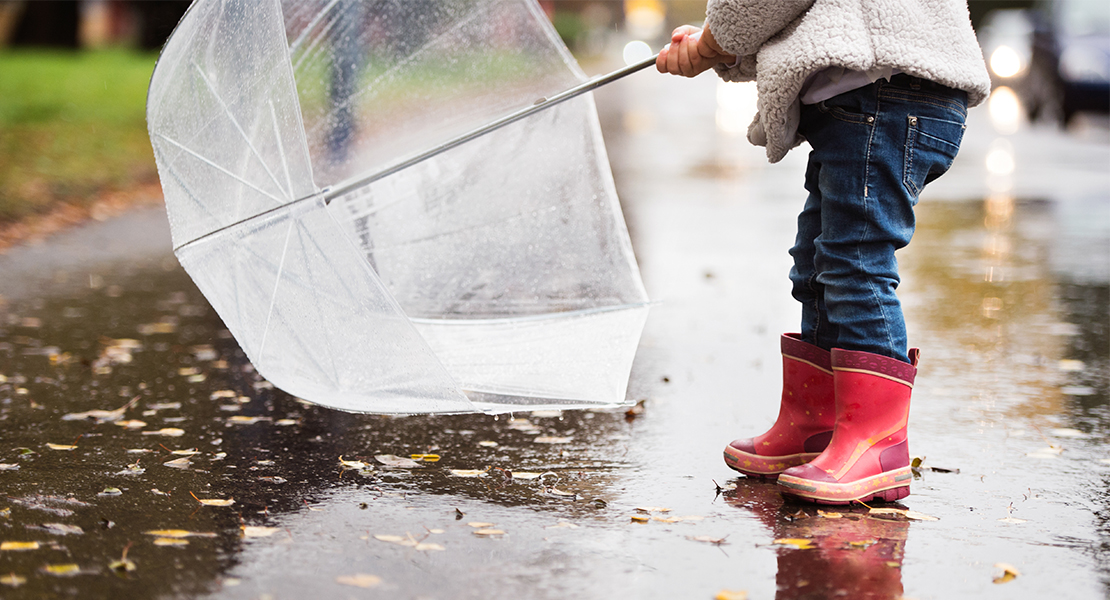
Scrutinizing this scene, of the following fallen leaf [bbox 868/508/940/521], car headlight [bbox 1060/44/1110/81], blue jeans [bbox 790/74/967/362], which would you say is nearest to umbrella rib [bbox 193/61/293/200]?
blue jeans [bbox 790/74/967/362]

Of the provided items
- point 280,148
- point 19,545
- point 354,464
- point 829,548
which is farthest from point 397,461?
point 829,548

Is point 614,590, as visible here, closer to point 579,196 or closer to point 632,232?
point 579,196

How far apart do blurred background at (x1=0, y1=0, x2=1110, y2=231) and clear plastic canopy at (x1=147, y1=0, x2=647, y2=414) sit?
59 centimetres

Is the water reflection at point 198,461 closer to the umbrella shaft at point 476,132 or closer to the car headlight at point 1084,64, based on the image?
the umbrella shaft at point 476,132

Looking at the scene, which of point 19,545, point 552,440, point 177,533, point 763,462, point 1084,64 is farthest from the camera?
point 1084,64

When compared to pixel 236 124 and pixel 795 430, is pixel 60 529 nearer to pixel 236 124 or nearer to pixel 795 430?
pixel 236 124

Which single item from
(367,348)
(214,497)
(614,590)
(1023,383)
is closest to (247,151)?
(367,348)

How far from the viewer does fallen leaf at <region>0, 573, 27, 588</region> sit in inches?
104

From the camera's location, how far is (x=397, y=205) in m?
4.13

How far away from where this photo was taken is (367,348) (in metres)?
3.33

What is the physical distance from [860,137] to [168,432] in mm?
2319

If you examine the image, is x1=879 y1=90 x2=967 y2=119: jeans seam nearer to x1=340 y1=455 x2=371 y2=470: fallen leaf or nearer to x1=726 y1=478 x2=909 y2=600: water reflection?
x1=726 y1=478 x2=909 y2=600: water reflection

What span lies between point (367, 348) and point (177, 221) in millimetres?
748

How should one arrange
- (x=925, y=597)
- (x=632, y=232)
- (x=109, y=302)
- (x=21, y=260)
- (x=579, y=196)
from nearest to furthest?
(x=925, y=597)
(x=579, y=196)
(x=109, y=302)
(x=21, y=260)
(x=632, y=232)
